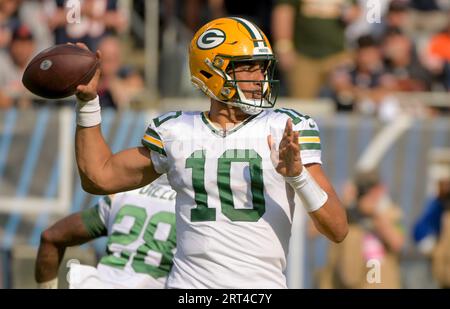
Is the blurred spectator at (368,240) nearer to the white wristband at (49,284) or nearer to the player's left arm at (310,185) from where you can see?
the white wristband at (49,284)

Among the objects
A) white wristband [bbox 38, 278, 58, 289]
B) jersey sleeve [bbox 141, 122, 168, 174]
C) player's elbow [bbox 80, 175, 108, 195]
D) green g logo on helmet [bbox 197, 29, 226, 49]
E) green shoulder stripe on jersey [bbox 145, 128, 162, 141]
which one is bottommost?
white wristband [bbox 38, 278, 58, 289]

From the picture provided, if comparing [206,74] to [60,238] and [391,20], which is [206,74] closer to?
[60,238]

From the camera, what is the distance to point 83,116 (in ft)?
16.1

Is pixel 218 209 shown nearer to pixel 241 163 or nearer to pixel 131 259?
pixel 241 163

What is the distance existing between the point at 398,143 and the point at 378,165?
272 millimetres

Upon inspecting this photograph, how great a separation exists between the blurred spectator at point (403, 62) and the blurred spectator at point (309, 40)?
45 cm

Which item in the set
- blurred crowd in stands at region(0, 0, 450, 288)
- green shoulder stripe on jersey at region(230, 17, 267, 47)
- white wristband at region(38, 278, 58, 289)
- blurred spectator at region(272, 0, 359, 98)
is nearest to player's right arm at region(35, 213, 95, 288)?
white wristband at region(38, 278, 58, 289)

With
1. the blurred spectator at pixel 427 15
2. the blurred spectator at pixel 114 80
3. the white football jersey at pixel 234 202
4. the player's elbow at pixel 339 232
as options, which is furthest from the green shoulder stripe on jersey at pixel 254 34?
the blurred spectator at pixel 427 15

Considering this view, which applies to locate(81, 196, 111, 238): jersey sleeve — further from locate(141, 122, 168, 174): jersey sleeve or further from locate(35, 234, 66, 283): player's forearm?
locate(141, 122, 168, 174): jersey sleeve

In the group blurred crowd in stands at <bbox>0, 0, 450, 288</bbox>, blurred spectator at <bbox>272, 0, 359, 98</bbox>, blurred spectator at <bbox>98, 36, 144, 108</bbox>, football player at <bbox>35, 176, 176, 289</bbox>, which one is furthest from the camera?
blurred spectator at <bbox>272, 0, 359, 98</bbox>

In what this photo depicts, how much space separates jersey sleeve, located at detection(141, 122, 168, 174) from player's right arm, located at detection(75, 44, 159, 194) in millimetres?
43

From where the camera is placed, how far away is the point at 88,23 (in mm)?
10242

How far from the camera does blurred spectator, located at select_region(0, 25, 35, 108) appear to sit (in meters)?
10.2

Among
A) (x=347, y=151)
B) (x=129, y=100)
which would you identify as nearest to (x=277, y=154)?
(x=347, y=151)
